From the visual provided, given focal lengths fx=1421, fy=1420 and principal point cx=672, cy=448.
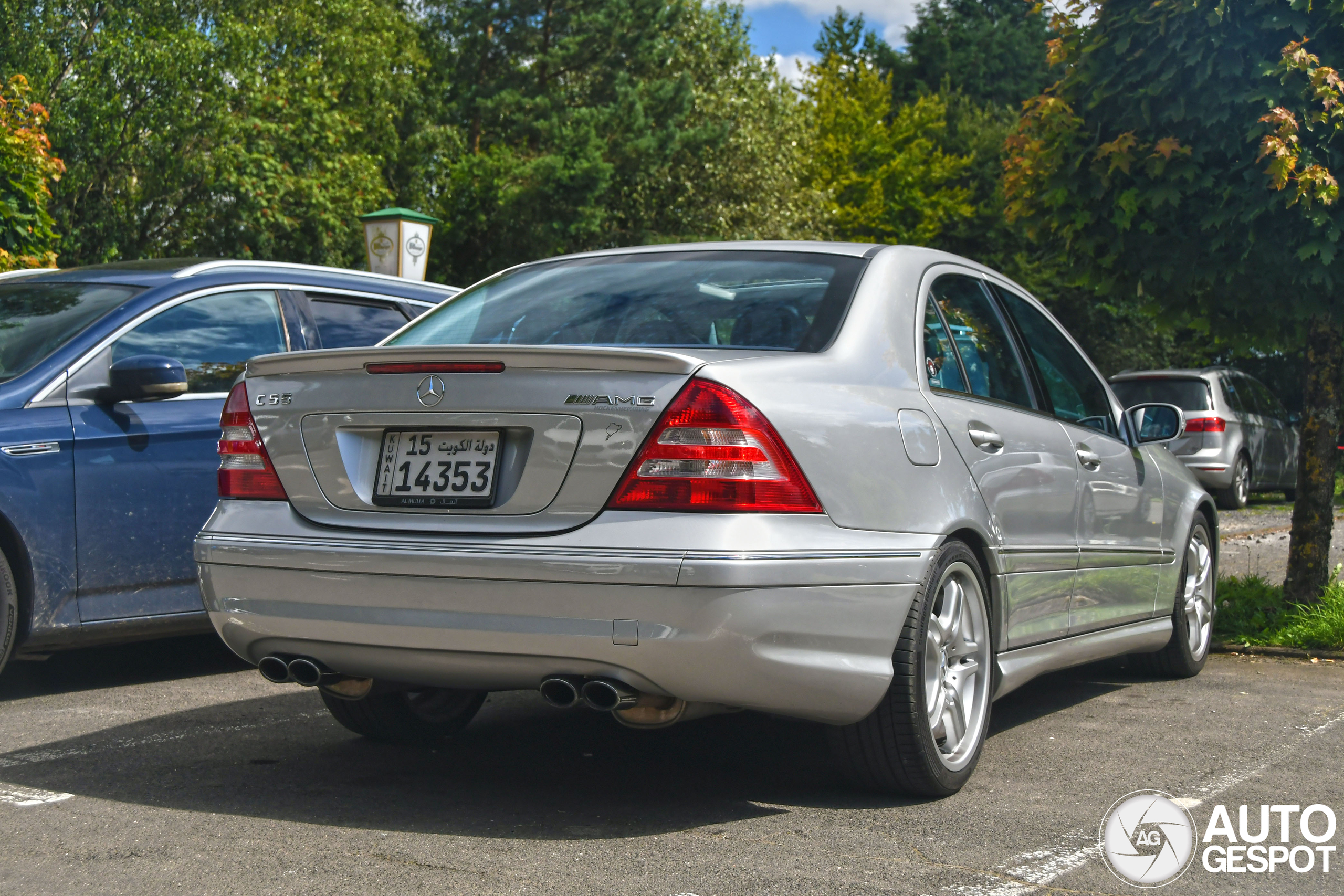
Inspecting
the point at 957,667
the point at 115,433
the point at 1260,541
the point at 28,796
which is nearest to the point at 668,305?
the point at 957,667

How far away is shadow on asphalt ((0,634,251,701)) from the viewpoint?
5.80 m

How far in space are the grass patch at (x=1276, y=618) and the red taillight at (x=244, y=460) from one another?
5131 millimetres

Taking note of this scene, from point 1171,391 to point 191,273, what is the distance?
13.0 meters

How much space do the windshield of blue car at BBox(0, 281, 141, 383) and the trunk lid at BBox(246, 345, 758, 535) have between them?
2230 mm

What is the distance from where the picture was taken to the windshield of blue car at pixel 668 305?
3908 mm

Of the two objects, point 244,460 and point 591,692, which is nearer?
point 591,692

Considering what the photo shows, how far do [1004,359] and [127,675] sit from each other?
3896 millimetres

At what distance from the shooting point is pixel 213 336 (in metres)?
6.12

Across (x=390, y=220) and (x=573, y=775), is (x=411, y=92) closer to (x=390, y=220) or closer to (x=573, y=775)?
(x=390, y=220)

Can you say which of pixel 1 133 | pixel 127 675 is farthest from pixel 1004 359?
pixel 1 133

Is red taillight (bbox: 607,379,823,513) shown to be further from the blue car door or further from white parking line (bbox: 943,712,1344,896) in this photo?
the blue car door

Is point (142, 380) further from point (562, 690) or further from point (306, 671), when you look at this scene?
point (562, 690)

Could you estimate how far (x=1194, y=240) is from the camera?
717cm

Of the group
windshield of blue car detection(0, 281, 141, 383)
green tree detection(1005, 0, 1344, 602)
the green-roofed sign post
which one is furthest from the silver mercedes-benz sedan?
the green-roofed sign post
